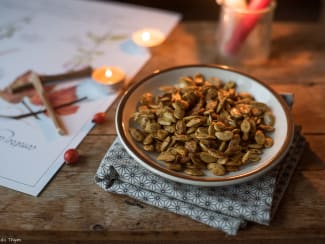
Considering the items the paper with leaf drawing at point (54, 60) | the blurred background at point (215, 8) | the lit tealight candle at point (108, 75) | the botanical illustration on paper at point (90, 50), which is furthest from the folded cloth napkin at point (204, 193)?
the blurred background at point (215, 8)

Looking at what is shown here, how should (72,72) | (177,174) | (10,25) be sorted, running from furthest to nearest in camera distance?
1. (10,25)
2. (72,72)
3. (177,174)

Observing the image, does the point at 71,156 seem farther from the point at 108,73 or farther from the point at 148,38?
the point at 148,38

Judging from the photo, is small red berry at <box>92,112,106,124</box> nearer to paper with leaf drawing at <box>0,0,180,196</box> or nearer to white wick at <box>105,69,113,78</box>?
paper with leaf drawing at <box>0,0,180,196</box>

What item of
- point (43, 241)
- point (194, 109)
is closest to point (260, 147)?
point (194, 109)

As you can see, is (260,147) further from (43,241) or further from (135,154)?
(43,241)

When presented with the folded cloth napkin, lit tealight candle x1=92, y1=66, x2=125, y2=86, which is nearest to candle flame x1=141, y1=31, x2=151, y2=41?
lit tealight candle x1=92, y1=66, x2=125, y2=86

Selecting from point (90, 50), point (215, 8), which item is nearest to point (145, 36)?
point (90, 50)

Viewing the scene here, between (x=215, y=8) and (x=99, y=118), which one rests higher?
(x=99, y=118)
